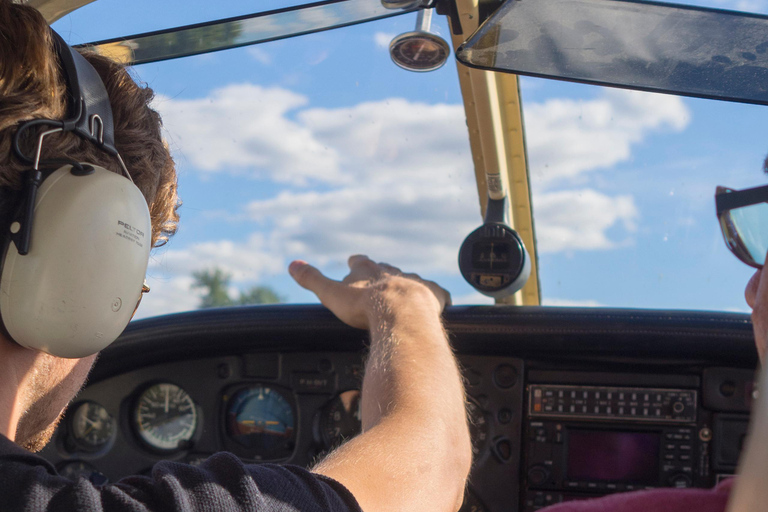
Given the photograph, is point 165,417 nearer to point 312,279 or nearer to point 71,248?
point 312,279

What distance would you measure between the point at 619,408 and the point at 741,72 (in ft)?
2.84

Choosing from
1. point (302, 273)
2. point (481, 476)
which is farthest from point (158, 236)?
point (481, 476)

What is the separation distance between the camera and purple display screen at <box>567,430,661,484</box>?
183 centimetres

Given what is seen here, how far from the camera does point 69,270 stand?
906 millimetres

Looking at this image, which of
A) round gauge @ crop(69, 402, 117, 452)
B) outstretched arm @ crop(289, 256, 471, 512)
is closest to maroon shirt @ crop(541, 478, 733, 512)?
outstretched arm @ crop(289, 256, 471, 512)

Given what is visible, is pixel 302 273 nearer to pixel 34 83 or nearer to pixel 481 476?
pixel 481 476

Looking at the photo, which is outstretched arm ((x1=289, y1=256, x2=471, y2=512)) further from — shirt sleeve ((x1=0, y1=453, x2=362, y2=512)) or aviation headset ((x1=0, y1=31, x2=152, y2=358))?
aviation headset ((x1=0, y1=31, x2=152, y2=358))

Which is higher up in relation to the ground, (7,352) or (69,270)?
(69,270)

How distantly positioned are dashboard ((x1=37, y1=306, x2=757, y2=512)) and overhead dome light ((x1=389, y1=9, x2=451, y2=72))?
0.66 m

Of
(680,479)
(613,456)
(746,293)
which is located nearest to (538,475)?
(613,456)

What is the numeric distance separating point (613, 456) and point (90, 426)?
5.36 ft

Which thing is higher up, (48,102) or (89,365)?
(48,102)

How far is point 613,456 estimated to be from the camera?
185cm

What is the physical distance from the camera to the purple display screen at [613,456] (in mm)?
1832
